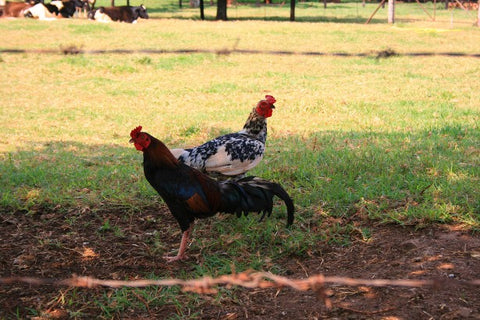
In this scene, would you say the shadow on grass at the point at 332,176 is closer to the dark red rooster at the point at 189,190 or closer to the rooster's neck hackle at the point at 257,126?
the rooster's neck hackle at the point at 257,126

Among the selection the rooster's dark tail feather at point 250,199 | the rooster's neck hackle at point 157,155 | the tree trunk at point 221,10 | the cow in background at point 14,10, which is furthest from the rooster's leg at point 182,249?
the cow in background at point 14,10

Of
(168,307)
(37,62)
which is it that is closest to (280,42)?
(37,62)

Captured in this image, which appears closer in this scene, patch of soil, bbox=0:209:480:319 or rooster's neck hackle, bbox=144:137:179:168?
patch of soil, bbox=0:209:480:319

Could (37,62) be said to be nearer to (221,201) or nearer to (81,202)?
(81,202)

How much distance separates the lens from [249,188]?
15.3 feet

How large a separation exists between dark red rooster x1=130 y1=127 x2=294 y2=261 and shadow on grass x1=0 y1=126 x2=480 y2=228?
2.63ft

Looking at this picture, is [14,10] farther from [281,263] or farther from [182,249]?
[281,263]

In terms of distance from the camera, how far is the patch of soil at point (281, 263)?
373 cm

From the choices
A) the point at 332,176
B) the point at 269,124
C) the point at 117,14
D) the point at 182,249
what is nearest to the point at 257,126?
the point at 332,176

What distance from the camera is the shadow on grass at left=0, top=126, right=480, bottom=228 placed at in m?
5.35

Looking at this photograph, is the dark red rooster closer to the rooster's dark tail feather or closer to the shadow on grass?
the rooster's dark tail feather

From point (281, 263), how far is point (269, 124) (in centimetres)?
464

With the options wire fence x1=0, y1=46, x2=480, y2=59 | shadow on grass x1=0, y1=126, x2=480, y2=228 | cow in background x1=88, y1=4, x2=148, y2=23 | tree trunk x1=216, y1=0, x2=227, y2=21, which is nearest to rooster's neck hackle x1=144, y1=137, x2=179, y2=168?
shadow on grass x1=0, y1=126, x2=480, y2=228

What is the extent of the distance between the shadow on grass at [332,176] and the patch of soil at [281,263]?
0.92 ft
